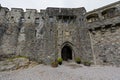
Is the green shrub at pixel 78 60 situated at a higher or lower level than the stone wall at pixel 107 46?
lower

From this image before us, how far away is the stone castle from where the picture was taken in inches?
469

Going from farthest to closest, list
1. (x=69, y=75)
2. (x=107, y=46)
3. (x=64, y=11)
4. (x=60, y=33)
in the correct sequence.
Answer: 1. (x=64, y=11)
2. (x=60, y=33)
3. (x=107, y=46)
4. (x=69, y=75)

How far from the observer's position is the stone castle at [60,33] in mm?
11914

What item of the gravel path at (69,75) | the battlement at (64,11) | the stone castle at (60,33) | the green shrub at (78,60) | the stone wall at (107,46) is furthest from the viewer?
the battlement at (64,11)

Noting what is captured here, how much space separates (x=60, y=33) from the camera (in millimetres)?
13914

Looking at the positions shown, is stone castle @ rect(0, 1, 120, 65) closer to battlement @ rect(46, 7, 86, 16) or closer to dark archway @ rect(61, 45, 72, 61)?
battlement @ rect(46, 7, 86, 16)

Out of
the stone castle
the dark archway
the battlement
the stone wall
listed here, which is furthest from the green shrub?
the battlement

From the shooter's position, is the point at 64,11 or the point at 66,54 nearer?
the point at 64,11

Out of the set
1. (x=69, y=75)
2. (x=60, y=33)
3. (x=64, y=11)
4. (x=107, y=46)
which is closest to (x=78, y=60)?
(x=107, y=46)

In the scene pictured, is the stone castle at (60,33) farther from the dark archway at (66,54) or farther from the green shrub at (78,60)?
the green shrub at (78,60)

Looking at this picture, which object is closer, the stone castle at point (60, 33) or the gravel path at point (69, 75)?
the gravel path at point (69, 75)

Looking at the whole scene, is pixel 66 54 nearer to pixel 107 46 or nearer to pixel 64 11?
pixel 107 46

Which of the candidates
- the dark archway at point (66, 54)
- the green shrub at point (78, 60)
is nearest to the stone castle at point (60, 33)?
the dark archway at point (66, 54)

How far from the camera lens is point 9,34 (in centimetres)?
1302
